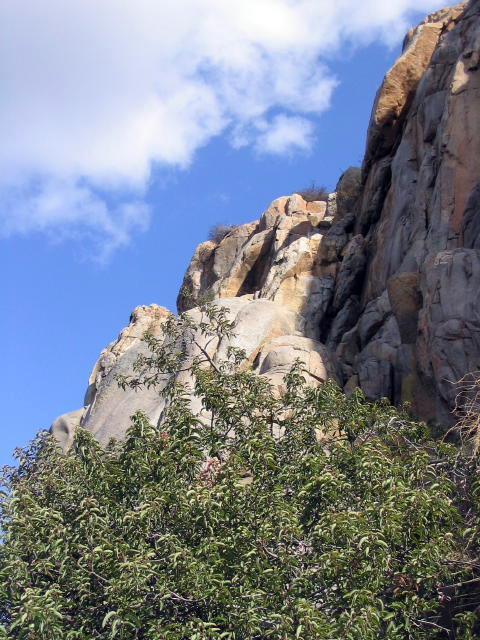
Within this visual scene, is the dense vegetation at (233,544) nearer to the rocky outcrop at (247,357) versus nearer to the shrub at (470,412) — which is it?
the shrub at (470,412)

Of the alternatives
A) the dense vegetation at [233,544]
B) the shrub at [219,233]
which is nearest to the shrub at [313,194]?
the shrub at [219,233]

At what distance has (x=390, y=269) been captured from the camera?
29109mm

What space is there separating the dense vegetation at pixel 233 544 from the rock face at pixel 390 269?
7374mm

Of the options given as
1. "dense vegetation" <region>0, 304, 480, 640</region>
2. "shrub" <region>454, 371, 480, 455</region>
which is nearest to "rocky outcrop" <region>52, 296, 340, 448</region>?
"shrub" <region>454, 371, 480, 455</region>

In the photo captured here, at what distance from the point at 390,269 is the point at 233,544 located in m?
16.8

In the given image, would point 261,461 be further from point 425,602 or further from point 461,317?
point 461,317

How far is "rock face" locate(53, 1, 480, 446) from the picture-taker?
23281mm

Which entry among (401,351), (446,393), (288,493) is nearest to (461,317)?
(446,393)

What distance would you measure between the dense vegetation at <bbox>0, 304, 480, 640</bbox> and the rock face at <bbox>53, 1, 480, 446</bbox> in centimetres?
737

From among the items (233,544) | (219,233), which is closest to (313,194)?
(219,233)

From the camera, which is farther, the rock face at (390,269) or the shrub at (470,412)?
the rock face at (390,269)

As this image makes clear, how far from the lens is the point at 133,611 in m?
13.0

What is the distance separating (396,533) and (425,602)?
1034mm

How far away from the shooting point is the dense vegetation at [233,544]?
12773mm
